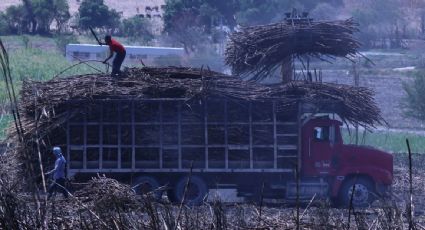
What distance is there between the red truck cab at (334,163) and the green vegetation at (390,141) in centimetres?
1021

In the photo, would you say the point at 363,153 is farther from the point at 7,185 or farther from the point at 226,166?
the point at 7,185

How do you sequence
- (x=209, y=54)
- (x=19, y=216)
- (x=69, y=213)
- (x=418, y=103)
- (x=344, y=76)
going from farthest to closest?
(x=344, y=76) < (x=209, y=54) < (x=418, y=103) < (x=69, y=213) < (x=19, y=216)

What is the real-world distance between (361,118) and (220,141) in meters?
3.76

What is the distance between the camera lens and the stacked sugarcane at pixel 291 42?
26.2 meters

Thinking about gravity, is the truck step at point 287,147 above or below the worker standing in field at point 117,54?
below

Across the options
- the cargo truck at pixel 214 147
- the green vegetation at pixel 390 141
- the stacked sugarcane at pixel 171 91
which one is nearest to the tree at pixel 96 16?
the green vegetation at pixel 390 141

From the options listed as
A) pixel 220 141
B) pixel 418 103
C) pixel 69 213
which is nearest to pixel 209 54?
pixel 418 103

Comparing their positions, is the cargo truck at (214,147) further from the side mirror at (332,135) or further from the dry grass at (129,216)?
the dry grass at (129,216)

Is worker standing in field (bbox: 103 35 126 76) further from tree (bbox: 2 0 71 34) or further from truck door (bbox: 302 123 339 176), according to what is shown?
tree (bbox: 2 0 71 34)

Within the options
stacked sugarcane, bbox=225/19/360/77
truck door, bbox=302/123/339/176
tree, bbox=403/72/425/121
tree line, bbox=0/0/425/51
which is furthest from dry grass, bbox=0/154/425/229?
tree line, bbox=0/0/425/51

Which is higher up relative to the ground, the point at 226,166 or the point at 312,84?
the point at 312,84

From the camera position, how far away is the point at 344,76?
56.2 metres

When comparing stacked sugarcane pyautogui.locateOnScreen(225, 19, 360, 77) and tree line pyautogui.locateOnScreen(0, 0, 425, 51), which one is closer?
stacked sugarcane pyautogui.locateOnScreen(225, 19, 360, 77)

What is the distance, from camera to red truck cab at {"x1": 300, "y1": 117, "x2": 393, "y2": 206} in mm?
23688
